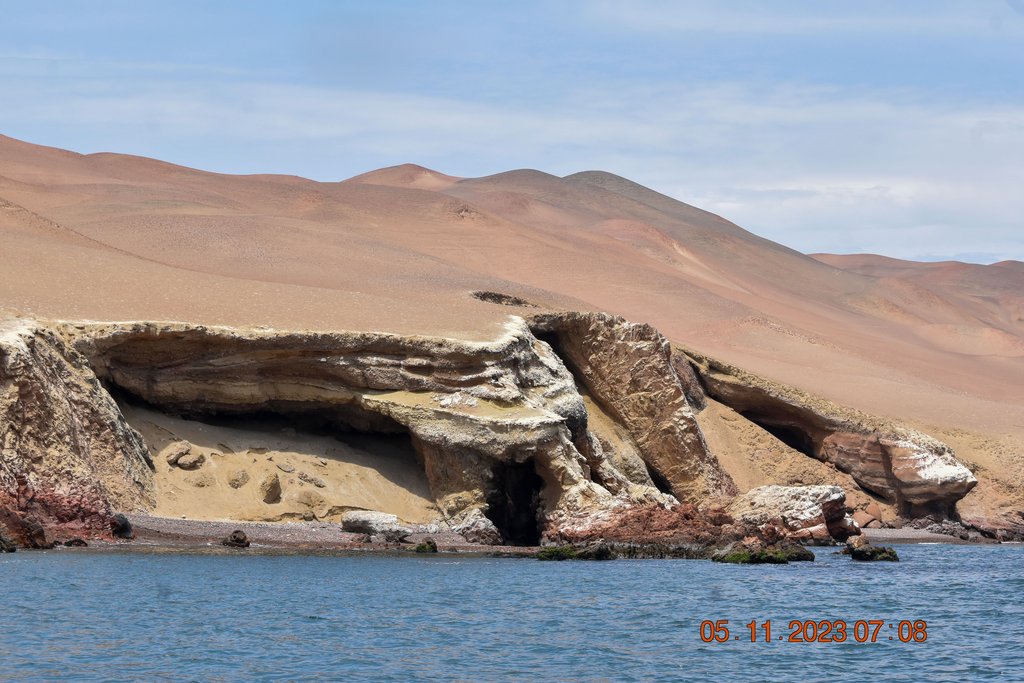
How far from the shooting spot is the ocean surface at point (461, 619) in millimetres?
19891

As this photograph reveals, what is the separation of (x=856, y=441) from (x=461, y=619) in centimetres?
3401

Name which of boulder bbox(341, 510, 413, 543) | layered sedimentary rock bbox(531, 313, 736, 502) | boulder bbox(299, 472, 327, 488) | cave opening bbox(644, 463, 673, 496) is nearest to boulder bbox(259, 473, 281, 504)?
boulder bbox(299, 472, 327, 488)

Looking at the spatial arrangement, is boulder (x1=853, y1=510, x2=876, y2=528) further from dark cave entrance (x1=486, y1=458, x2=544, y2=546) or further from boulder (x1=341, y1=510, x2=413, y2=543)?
boulder (x1=341, y1=510, x2=413, y2=543)

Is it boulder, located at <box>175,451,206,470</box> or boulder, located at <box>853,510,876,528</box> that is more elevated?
boulder, located at <box>175,451,206,470</box>

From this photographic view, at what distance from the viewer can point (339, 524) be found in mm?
37719

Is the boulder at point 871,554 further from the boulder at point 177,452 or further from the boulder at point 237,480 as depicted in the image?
the boulder at point 177,452

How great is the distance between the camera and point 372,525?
36.9 metres

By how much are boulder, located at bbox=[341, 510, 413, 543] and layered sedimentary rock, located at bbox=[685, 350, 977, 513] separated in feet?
75.5

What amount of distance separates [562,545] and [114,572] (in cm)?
1495

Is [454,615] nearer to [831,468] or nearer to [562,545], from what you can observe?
[562,545]

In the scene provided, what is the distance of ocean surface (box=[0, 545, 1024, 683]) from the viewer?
65.3ft

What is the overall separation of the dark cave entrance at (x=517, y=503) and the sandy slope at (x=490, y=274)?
4.36 meters

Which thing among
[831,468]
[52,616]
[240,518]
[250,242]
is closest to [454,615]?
[52,616]
